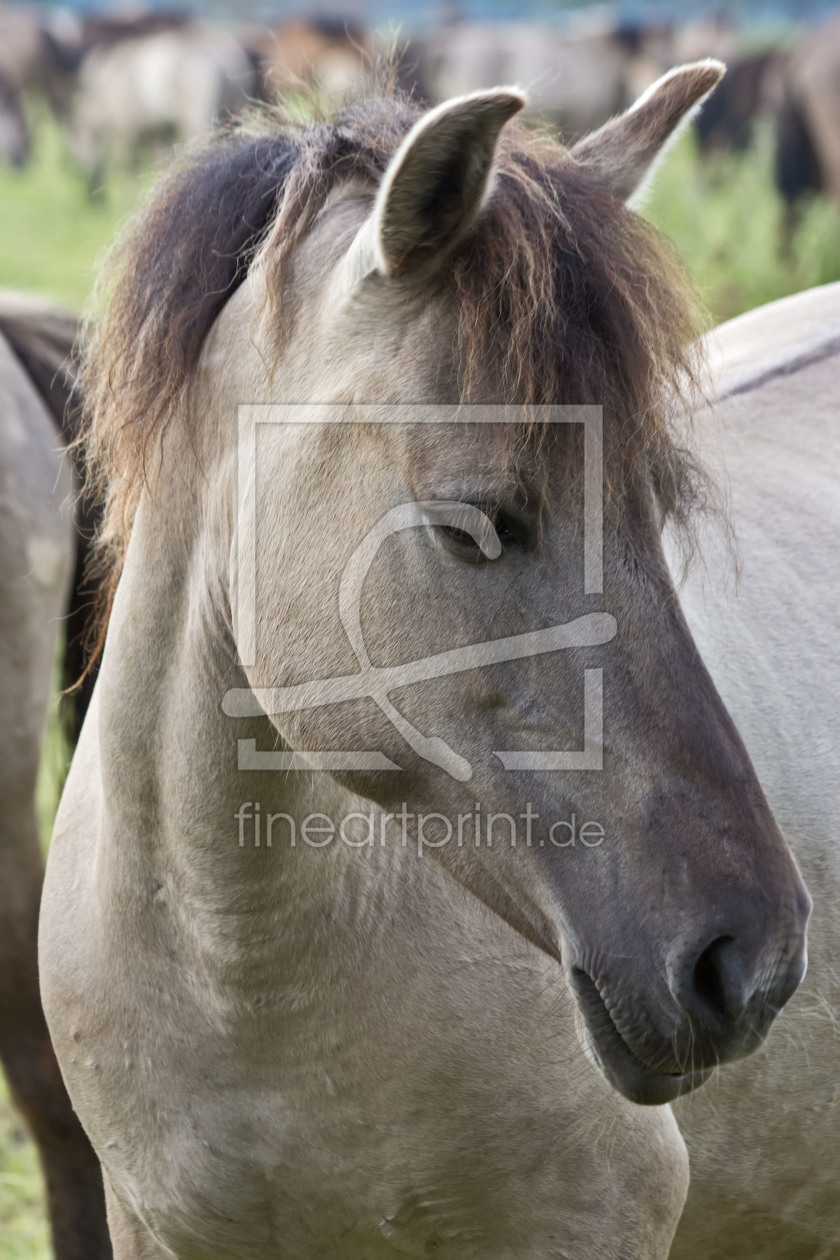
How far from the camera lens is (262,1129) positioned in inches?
70.9

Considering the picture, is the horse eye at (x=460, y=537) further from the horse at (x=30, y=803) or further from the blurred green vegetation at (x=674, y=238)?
the horse at (x=30, y=803)

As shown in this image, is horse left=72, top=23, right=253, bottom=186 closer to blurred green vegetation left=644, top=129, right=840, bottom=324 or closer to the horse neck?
blurred green vegetation left=644, top=129, right=840, bottom=324

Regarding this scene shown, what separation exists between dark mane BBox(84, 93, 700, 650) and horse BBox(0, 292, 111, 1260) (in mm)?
1053

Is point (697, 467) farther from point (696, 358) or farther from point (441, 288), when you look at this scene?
point (441, 288)

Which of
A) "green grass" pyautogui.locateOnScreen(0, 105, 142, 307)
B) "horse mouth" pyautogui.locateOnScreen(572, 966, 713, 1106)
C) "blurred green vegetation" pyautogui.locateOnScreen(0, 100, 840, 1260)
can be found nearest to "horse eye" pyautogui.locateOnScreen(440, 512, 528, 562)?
"horse mouth" pyautogui.locateOnScreen(572, 966, 713, 1106)

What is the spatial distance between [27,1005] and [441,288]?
212cm

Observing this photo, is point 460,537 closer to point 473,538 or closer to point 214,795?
point 473,538

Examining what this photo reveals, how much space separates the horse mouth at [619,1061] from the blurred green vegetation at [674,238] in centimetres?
126

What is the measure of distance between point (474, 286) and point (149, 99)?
2047 cm

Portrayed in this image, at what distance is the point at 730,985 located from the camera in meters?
1.39

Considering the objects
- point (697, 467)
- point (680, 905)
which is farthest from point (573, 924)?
point (697, 467)

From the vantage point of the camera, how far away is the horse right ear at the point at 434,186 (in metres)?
1.38

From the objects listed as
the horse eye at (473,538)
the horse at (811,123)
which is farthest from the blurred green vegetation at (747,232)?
the horse eye at (473,538)

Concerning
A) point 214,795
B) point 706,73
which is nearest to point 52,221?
point 706,73
